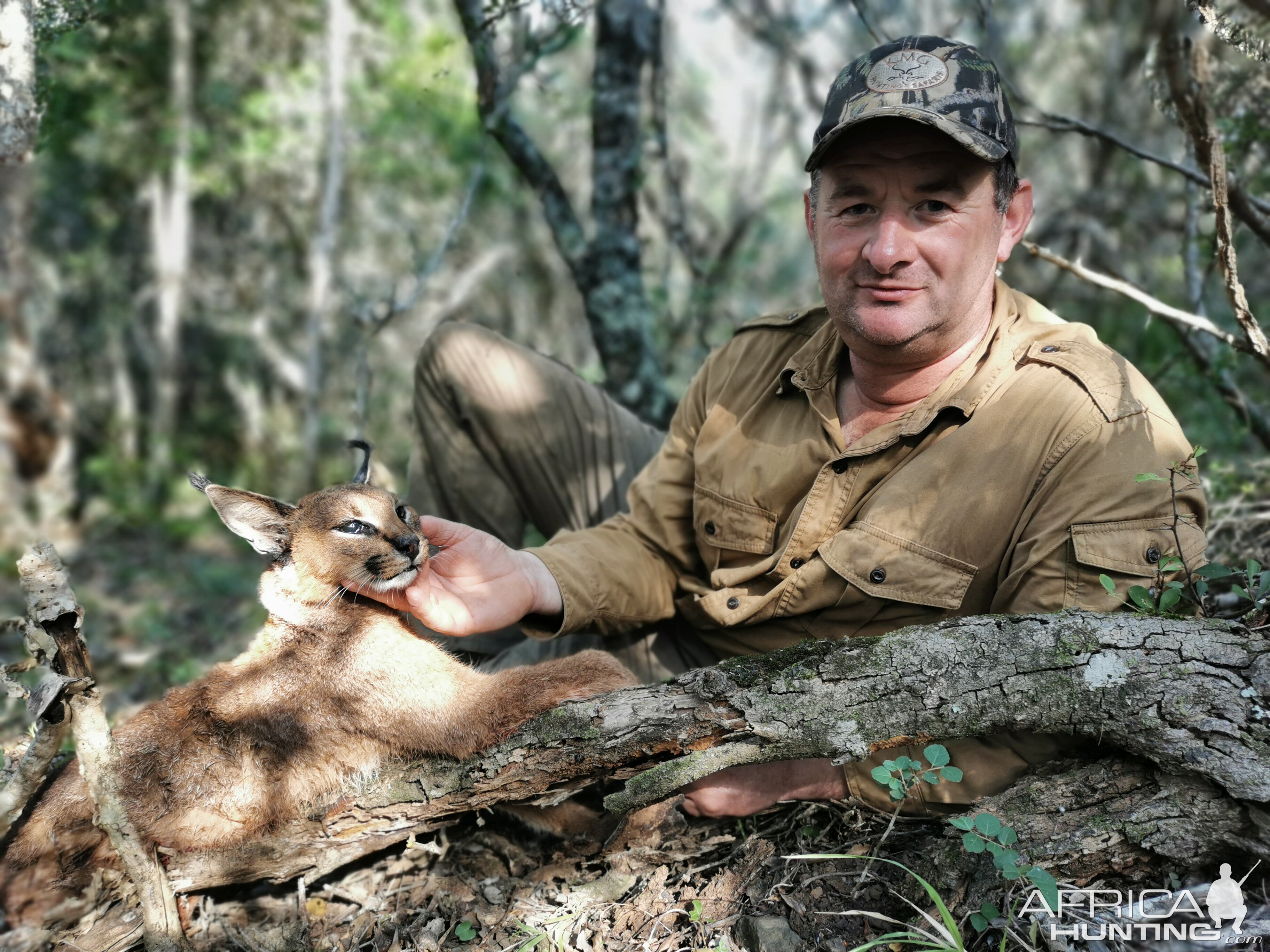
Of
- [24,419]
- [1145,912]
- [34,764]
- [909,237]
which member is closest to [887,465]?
[909,237]

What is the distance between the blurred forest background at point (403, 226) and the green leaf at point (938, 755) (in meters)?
2.54

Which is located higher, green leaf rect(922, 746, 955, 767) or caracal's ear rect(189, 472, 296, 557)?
caracal's ear rect(189, 472, 296, 557)

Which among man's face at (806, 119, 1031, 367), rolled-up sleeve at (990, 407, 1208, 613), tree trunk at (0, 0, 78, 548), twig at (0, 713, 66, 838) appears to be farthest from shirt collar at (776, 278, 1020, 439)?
tree trunk at (0, 0, 78, 548)

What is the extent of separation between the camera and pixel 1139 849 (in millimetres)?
2746

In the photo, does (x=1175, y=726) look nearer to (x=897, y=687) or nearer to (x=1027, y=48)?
(x=897, y=687)

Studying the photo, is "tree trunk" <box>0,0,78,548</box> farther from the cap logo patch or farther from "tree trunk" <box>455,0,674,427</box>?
the cap logo patch

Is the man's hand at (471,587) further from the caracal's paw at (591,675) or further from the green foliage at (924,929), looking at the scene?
the green foliage at (924,929)

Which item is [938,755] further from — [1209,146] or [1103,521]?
[1209,146]

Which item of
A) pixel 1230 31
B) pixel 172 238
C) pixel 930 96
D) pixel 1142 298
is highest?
pixel 1230 31

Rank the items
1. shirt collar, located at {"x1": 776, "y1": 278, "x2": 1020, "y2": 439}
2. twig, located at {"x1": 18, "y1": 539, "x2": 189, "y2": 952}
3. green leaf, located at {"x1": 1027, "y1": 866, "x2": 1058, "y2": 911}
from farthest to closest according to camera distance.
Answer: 1. shirt collar, located at {"x1": 776, "y1": 278, "x2": 1020, "y2": 439}
2. twig, located at {"x1": 18, "y1": 539, "x2": 189, "y2": 952}
3. green leaf, located at {"x1": 1027, "y1": 866, "x2": 1058, "y2": 911}

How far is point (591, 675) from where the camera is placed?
11.2 feet

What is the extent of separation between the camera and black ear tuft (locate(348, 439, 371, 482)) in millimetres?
3822

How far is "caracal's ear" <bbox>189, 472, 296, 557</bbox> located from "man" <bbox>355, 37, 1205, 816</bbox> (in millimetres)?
551

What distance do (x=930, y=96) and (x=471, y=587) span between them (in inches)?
100
